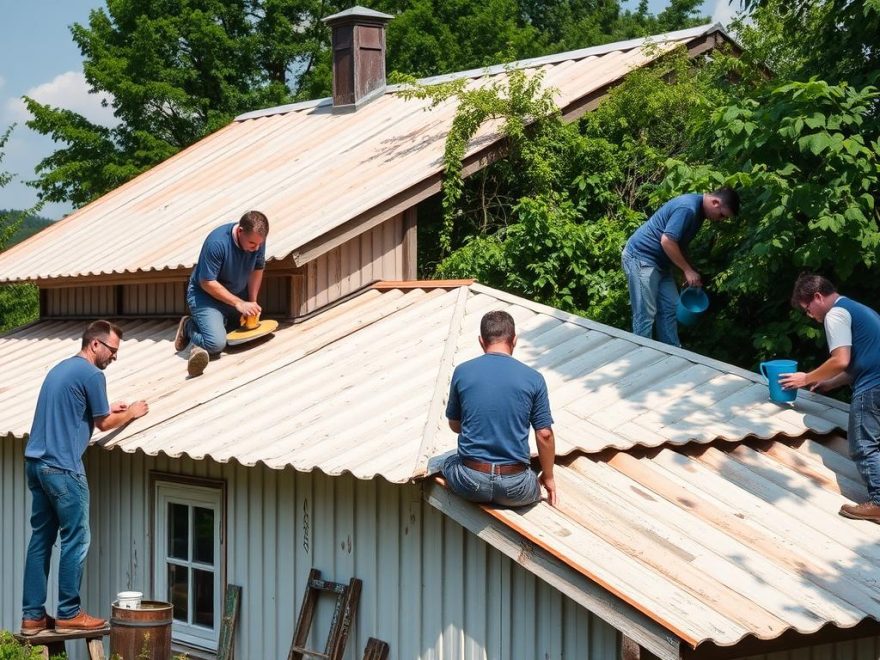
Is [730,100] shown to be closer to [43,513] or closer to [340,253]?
[340,253]

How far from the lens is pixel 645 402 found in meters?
8.77

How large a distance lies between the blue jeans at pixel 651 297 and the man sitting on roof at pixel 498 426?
11.9 feet

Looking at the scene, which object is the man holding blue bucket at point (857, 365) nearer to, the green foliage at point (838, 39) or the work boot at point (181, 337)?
the green foliage at point (838, 39)

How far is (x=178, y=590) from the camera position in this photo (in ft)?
33.5

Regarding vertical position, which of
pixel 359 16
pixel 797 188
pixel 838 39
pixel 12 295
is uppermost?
pixel 359 16

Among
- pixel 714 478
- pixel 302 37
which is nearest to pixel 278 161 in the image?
pixel 714 478

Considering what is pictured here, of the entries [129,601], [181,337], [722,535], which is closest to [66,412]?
[129,601]

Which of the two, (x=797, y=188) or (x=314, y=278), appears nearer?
(x=797, y=188)

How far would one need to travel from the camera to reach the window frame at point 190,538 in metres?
9.61

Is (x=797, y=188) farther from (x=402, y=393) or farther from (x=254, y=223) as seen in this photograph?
(x=254, y=223)

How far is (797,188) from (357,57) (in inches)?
345

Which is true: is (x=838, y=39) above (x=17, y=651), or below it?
above

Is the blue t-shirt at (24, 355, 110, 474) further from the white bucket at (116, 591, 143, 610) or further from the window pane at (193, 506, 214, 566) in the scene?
the window pane at (193, 506, 214, 566)

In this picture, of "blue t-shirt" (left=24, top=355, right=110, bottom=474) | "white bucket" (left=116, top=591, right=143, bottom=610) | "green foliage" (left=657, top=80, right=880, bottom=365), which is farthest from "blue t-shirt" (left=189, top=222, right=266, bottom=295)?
"green foliage" (left=657, top=80, right=880, bottom=365)
